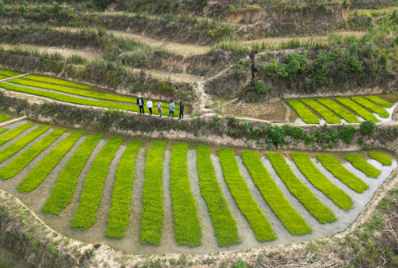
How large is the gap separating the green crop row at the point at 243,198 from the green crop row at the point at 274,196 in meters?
0.93

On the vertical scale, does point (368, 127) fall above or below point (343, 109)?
below

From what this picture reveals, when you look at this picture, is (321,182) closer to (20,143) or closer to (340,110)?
(340,110)

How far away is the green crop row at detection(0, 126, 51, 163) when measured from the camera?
725 inches

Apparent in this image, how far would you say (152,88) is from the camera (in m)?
26.7

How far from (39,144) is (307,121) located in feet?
80.9

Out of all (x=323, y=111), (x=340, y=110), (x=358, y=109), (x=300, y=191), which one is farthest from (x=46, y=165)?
(x=358, y=109)

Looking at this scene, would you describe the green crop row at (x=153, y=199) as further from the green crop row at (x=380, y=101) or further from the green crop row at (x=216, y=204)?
the green crop row at (x=380, y=101)

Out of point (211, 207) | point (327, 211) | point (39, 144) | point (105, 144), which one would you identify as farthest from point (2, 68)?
point (327, 211)

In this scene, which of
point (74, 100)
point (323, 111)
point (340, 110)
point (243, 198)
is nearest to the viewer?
point (243, 198)

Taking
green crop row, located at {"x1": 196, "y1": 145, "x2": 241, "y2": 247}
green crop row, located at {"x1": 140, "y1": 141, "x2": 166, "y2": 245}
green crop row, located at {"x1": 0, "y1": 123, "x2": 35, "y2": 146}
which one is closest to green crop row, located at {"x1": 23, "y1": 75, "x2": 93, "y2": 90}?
green crop row, located at {"x1": 0, "y1": 123, "x2": 35, "y2": 146}

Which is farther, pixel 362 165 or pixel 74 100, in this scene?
pixel 74 100

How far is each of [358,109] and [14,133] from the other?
3458 centimetres

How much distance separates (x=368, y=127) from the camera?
19406 millimetres

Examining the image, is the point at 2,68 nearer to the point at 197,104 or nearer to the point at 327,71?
the point at 197,104
